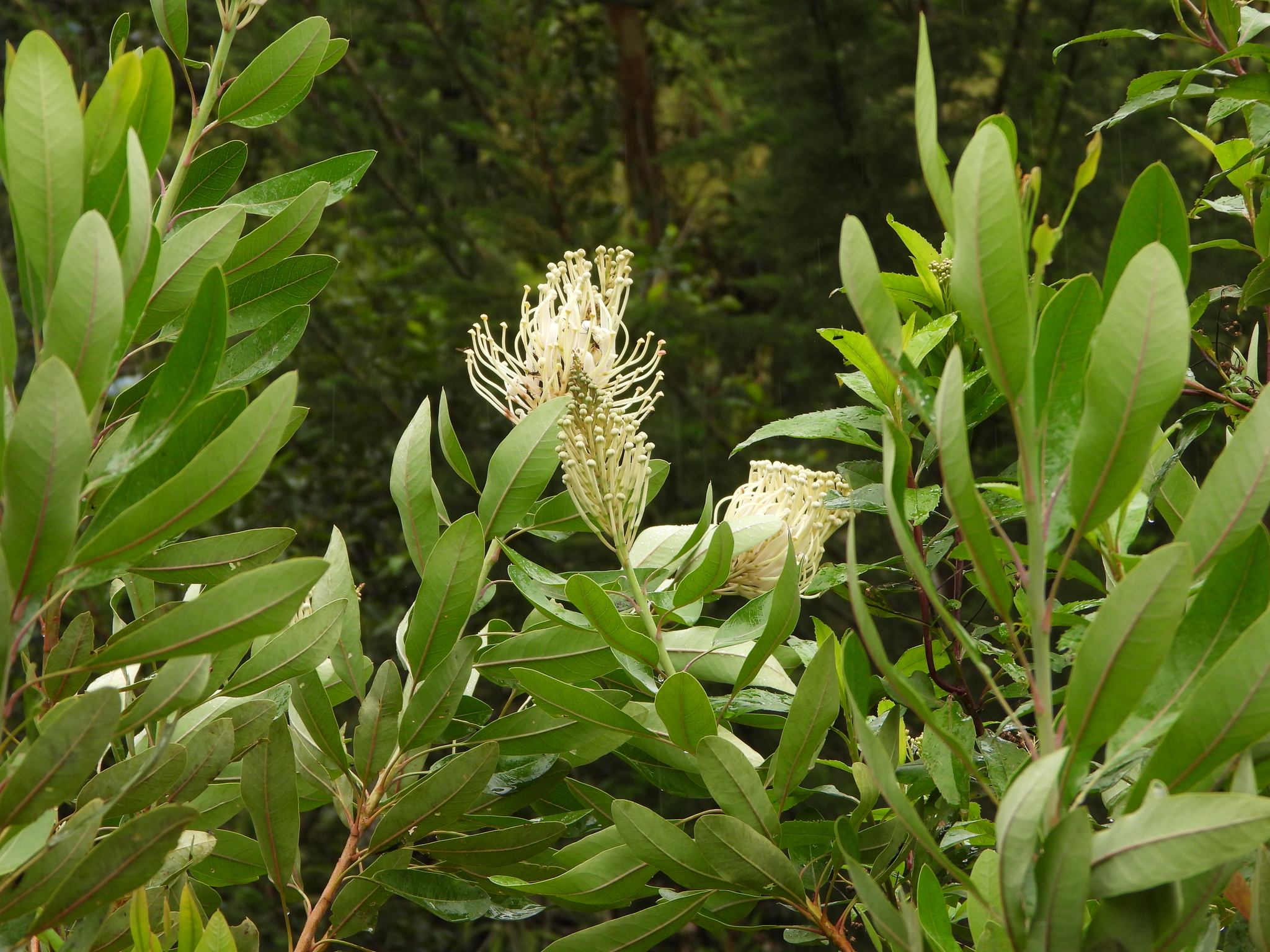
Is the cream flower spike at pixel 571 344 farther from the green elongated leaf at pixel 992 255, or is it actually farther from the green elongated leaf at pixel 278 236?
the green elongated leaf at pixel 992 255

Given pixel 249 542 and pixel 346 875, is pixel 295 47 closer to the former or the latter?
pixel 249 542

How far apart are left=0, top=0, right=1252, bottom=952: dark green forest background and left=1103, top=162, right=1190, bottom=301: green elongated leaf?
2.37 meters

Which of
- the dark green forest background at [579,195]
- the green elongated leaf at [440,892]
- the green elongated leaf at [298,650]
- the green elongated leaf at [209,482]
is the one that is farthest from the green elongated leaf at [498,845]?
the dark green forest background at [579,195]

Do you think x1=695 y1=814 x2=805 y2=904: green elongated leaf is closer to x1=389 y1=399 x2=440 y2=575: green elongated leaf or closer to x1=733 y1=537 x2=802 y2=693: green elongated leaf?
x1=733 y1=537 x2=802 y2=693: green elongated leaf

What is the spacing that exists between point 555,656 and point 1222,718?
0.31 m

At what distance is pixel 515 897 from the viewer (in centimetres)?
56

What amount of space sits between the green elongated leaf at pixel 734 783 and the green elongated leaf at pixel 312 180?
14.1 inches

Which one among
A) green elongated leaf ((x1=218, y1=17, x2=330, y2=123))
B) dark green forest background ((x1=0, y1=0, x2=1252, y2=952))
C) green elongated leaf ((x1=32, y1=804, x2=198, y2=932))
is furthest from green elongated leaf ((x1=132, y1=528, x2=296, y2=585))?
dark green forest background ((x1=0, y1=0, x2=1252, y2=952))

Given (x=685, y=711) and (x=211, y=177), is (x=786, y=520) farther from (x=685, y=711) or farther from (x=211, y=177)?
(x=211, y=177)

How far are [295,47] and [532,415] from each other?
0.78 ft

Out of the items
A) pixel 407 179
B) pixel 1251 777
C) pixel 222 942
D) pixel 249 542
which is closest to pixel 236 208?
pixel 249 542

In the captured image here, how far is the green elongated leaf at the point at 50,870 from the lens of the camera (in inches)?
14.6

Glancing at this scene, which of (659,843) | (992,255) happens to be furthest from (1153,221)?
(659,843)

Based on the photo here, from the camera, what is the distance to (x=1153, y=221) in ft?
1.19
